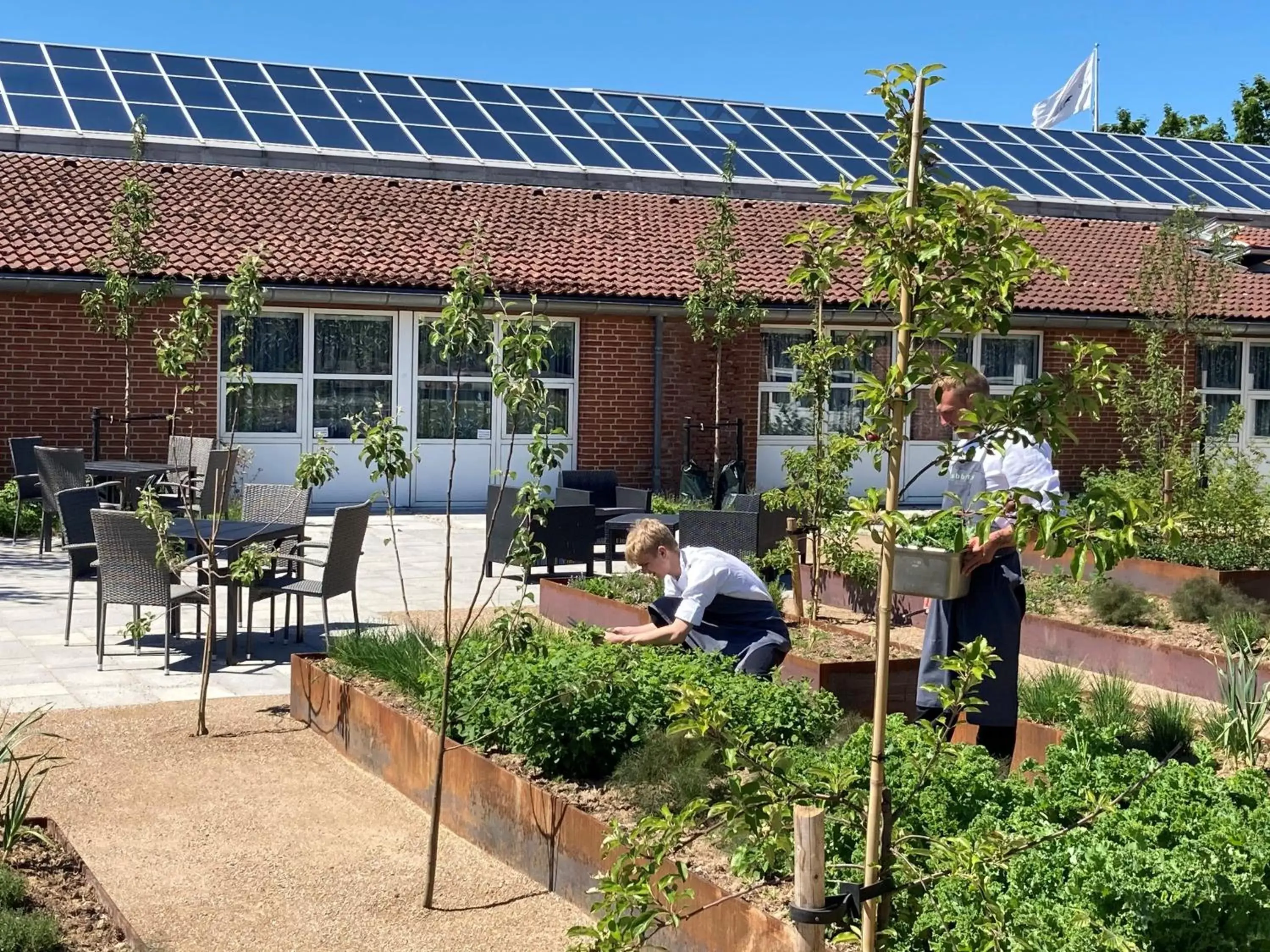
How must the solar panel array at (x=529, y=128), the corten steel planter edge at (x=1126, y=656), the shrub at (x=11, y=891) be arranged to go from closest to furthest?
1. the shrub at (x=11, y=891)
2. the corten steel planter edge at (x=1126, y=656)
3. the solar panel array at (x=529, y=128)

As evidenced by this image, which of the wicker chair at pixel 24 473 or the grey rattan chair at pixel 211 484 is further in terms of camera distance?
the wicker chair at pixel 24 473

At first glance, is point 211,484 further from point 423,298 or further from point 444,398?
point 444,398

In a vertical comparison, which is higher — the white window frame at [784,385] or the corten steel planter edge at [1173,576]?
the white window frame at [784,385]

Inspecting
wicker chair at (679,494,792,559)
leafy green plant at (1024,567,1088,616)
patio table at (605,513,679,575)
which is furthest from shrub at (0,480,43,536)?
leafy green plant at (1024,567,1088,616)

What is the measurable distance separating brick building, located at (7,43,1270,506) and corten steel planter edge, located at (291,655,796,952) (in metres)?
9.57

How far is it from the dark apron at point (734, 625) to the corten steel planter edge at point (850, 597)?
2.96 meters

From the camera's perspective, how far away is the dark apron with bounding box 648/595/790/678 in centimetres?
685

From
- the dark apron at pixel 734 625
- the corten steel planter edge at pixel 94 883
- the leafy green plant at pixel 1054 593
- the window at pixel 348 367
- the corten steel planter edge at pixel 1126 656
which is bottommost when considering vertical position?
the corten steel planter edge at pixel 94 883

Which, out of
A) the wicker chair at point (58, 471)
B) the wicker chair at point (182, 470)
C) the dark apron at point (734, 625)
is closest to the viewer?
the dark apron at point (734, 625)

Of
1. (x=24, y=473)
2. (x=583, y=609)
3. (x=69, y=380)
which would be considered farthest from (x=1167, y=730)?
(x=69, y=380)

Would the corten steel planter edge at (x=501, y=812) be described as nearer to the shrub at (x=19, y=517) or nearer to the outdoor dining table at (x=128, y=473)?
the outdoor dining table at (x=128, y=473)

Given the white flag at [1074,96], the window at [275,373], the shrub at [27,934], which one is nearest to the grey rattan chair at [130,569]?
the shrub at [27,934]

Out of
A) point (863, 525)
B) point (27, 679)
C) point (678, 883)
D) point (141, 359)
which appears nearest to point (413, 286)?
point (141, 359)

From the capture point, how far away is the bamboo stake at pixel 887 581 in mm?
3068
